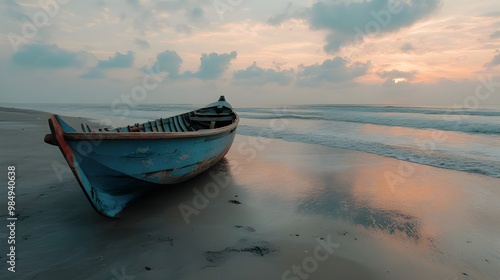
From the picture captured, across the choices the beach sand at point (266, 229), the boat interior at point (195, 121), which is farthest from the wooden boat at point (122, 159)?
the boat interior at point (195, 121)

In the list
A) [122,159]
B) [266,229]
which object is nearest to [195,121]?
[122,159]

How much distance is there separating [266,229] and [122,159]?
7.59 ft

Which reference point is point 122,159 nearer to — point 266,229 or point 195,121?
point 266,229

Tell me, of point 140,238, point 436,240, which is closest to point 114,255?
point 140,238

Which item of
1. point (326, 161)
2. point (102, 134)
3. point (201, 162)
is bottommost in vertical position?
point (326, 161)

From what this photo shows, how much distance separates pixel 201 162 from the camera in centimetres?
607

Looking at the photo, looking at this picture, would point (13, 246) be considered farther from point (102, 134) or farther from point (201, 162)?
point (201, 162)

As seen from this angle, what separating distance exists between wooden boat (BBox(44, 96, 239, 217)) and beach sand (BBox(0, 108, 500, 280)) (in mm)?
409

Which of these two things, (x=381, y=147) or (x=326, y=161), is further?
(x=381, y=147)

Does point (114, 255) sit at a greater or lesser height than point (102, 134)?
lesser

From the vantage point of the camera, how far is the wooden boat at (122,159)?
357 cm

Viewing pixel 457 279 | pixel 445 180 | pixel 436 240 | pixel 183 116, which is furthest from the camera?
pixel 183 116

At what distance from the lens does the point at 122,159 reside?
4.03 metres

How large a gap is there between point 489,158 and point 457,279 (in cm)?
837
